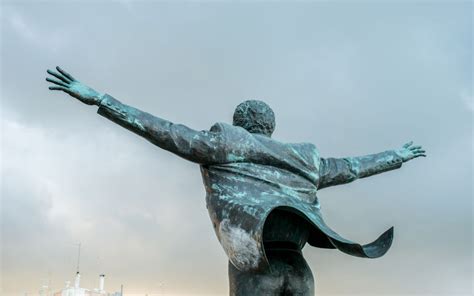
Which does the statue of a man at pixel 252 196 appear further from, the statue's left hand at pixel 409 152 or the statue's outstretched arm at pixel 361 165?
the statue's left hand at pixel 409 152

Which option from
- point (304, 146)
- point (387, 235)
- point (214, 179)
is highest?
point (304, 146)

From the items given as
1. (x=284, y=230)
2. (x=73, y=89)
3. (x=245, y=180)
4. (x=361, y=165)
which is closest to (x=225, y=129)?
(x=245, y=180)

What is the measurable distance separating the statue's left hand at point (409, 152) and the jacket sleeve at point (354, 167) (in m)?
0.07

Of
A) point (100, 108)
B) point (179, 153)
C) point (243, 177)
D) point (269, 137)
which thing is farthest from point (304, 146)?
point (100, 108)

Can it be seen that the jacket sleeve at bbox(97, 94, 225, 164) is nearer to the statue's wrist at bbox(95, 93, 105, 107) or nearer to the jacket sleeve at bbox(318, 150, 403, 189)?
the statue's wrist at bbox(95, 93, 105, 107)

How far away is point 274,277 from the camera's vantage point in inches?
→ 236

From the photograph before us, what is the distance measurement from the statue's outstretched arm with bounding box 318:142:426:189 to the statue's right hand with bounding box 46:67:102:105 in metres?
2.58

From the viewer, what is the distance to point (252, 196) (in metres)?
6.02

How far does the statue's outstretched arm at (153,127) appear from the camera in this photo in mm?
6062

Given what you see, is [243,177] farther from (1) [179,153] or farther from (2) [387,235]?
(2) [387,235]

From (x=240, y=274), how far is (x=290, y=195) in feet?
3.07

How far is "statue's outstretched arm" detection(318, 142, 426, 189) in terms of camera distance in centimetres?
700

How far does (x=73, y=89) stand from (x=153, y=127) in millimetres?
852

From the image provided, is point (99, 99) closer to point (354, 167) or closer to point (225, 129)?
point (225, 129)
